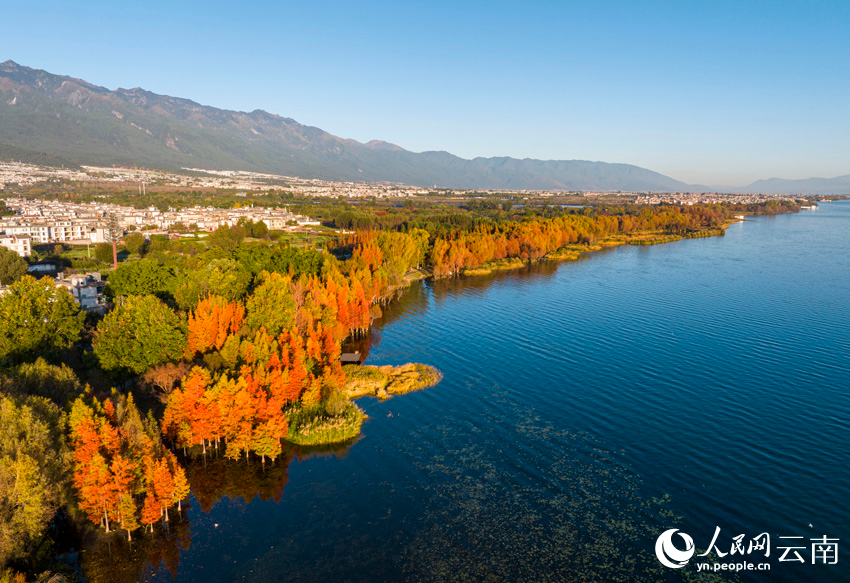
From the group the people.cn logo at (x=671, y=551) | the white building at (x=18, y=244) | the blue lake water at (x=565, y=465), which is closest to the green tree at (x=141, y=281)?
the blue lake water at (x=565, y=465)

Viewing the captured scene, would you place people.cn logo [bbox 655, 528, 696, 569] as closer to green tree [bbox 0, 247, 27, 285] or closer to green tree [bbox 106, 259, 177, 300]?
green tree [bbox 106, 259, 177, 300]

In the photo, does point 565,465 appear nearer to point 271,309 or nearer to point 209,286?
point 271,309

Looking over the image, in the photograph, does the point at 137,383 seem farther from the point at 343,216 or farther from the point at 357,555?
the point at 343,216

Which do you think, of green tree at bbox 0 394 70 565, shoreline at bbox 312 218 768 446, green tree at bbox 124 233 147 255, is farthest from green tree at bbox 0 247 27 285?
green tree at bbox 0 394 70 565

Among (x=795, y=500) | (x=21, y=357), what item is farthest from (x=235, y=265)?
(x=795, y=500)

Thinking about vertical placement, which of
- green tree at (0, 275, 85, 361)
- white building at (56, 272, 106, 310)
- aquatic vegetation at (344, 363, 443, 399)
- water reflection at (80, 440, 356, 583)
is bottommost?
water reflection at (80, 440, 356, 583)

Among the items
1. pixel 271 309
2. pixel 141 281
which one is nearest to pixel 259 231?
pixel 141 281
